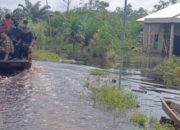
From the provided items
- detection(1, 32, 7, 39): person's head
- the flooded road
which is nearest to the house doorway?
the flooded road

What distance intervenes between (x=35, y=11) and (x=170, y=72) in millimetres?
21969

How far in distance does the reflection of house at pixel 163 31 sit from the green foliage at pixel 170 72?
9.69 metres

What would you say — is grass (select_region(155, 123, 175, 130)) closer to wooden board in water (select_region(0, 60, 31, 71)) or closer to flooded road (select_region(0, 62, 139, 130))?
flooded road (select_region(0, 62, 139, 130))

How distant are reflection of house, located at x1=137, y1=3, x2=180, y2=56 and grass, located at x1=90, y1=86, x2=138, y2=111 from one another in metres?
22.5

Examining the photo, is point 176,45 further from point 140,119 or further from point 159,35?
point 140,119

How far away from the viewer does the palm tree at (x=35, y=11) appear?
42312 mm

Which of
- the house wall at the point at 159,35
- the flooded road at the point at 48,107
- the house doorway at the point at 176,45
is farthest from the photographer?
the house wall at the point at 159,35

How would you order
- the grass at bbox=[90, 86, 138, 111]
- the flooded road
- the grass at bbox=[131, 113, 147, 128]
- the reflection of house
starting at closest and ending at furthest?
the flooded road, the grass at bbox=[131, 113, 147, 128], the grass at bbox=[90, 86, 138, 111], the reflection of house

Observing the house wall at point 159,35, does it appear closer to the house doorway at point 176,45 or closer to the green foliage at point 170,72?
the house doorway at point 176,45

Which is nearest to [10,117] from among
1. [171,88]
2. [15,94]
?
[15,94]

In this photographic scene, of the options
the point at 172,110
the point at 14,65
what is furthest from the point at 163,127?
the point at 14,65

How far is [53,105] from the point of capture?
448 inches

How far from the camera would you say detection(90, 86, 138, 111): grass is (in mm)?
11971

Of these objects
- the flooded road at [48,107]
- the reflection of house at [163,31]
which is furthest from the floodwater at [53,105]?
the reflection of house at [163,31]
